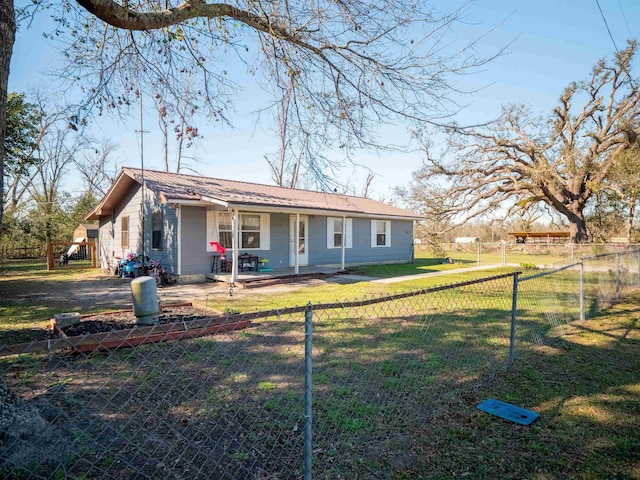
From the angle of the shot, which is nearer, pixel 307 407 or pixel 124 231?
pixel 307 407

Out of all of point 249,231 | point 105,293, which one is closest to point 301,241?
point 249,231

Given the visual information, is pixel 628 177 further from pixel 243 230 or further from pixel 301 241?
pixel 243 230

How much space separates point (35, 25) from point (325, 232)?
40.7 ft

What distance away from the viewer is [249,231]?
13383 mm

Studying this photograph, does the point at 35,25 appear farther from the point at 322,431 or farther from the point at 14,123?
the point at 14,123

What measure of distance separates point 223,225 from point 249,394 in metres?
9.86

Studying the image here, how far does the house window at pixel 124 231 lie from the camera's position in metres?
15.2

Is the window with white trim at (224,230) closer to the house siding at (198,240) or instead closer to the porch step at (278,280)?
the house siding at (198,240)

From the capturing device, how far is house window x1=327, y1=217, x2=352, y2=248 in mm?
16428

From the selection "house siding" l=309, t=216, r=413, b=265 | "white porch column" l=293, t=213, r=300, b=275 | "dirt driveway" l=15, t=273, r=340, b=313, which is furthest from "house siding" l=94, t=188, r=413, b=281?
"dirt driveway" l=15, t=273, r=340, b=313

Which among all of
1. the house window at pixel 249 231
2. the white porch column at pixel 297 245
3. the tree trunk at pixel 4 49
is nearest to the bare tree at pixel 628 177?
the white porch column at pixel 297 245

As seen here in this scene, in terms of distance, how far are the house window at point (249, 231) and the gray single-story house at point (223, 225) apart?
4cm

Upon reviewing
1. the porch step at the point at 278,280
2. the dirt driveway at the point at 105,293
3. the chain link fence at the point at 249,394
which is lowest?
the chain link fence at the point at 249,394

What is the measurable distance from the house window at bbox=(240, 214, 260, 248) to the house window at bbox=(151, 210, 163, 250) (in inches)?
Result: 113
